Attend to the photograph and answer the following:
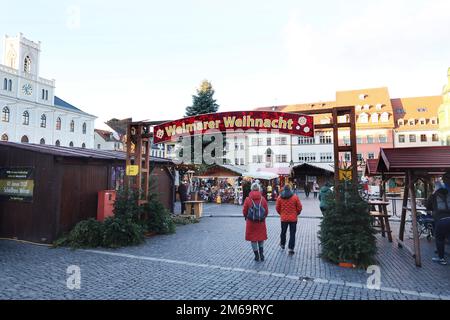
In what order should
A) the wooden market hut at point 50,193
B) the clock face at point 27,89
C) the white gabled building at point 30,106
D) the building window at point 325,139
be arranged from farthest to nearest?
the building window at point 325,139 < the clock face at point 27,89 < the white gabled building at point 30,106 < the wooden market hut at point 50,193

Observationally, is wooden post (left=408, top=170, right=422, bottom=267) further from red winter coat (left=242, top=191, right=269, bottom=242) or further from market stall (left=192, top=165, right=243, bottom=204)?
market stall (left=192, top=165, right=243, bottom=204)

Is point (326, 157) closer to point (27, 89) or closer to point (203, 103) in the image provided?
point (203, 103)

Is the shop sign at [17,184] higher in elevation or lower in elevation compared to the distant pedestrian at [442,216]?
higher

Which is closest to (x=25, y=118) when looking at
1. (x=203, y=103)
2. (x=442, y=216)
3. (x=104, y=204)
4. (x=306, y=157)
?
(x=203, y=103)

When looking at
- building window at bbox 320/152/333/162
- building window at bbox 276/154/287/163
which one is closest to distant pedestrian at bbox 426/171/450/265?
building window at bbox 320/152/333/162

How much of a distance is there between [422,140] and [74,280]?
190 feet

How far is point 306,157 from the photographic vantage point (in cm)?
5534

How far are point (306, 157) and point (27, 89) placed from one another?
150ft

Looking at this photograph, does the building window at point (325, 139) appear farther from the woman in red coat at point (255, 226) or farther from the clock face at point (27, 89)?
the woman in red coat at point (255, 226)

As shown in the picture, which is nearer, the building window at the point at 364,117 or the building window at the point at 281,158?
the building window at the point at 364,117

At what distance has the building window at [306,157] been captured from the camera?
180 feet

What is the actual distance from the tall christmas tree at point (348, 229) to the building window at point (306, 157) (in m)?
48.5

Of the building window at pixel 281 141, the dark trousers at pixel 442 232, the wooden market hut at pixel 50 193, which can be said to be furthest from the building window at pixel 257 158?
the dark trousers at pixel 442 232

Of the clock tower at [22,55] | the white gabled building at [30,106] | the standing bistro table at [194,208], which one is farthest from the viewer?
the clock tower at [22,55]
